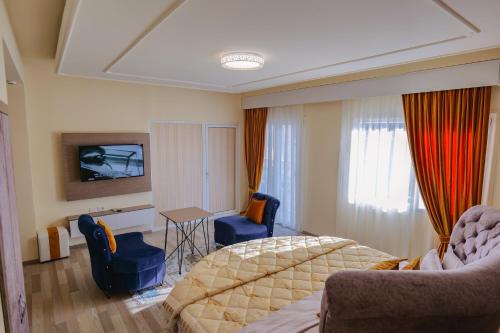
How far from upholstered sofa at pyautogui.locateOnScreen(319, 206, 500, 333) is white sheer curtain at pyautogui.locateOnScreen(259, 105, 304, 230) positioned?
3.98m

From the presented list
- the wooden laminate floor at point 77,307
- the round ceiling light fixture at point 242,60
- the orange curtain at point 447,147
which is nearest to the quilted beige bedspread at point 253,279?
the wooden laminate floor at point 77,307

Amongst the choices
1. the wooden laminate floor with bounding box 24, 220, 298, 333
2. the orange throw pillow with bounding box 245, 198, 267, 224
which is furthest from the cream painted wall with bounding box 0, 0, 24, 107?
the orange throw pillow with bounding box 245, 198, 267, 224

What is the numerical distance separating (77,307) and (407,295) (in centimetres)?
319

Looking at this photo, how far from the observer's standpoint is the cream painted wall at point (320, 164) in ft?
15.1

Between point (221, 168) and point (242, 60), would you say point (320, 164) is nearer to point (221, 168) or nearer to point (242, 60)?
point (221, 168)

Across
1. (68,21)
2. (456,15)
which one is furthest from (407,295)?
(68,21)

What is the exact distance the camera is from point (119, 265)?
311cm

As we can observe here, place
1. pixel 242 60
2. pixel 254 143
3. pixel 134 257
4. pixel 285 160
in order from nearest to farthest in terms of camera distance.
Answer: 1. pixel 242 60
2. pixel 134 257
3. pixel 285 160
4. pixel 254 143

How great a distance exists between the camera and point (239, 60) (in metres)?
2.85

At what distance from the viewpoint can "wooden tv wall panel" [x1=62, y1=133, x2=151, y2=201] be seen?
4.26m

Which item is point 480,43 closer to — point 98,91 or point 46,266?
point 98,91

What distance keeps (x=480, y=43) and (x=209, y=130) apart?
4292 millimetres

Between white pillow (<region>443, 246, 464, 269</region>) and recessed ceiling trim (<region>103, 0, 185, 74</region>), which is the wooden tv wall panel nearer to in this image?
recessed ceiling trim (<region>103, 0, 185, 74</region>)

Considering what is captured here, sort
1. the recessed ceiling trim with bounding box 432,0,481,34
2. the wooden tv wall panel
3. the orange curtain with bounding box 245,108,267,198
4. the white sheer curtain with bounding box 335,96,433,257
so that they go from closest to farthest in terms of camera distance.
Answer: the recessed ceiling trim with bounding box 432,0,481,34 < the white sheer curtain with bounding box 335,96,433,257 < the wooden tv wall panel < the orange curtain with bounding box 245,108,267,198
